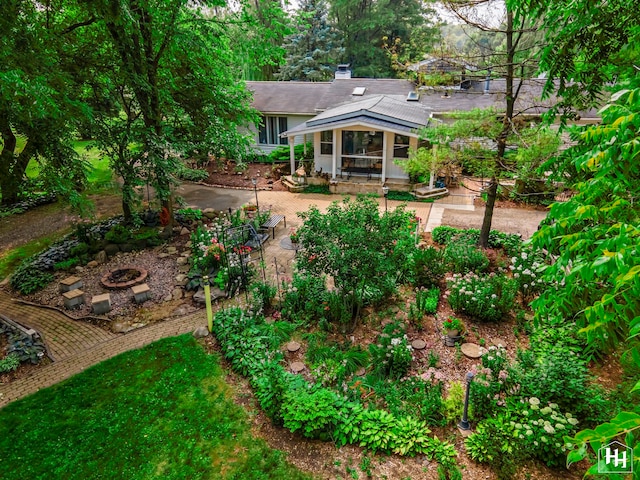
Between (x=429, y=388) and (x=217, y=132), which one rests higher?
(x=217, y=132)

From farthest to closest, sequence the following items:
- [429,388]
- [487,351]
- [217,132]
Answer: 1. [217,132]
2. [487,351]
3. [429,388]

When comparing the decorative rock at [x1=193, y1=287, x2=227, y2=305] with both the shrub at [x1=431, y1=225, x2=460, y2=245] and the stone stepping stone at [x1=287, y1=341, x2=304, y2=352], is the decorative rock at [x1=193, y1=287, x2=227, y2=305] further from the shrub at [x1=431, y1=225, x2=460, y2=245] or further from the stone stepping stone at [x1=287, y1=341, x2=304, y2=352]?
the shrub at [x1=431, y1=225, x2=460, y2=245]

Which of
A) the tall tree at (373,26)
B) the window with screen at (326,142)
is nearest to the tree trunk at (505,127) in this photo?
the window with screen at (326,142)

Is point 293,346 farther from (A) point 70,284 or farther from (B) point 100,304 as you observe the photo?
(A) point 70,284

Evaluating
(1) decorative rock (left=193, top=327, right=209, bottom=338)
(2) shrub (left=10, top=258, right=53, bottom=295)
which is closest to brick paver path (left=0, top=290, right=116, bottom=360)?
(2) shrub (left=10, top=258, right=53, bottom=295)

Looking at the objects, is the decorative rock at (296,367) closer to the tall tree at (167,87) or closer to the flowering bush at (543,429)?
the flowering bush at (543,429)

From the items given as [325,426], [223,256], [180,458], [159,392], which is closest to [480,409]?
[325,426]

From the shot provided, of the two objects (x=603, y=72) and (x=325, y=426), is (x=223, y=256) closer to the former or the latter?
(x=325, y=426)
